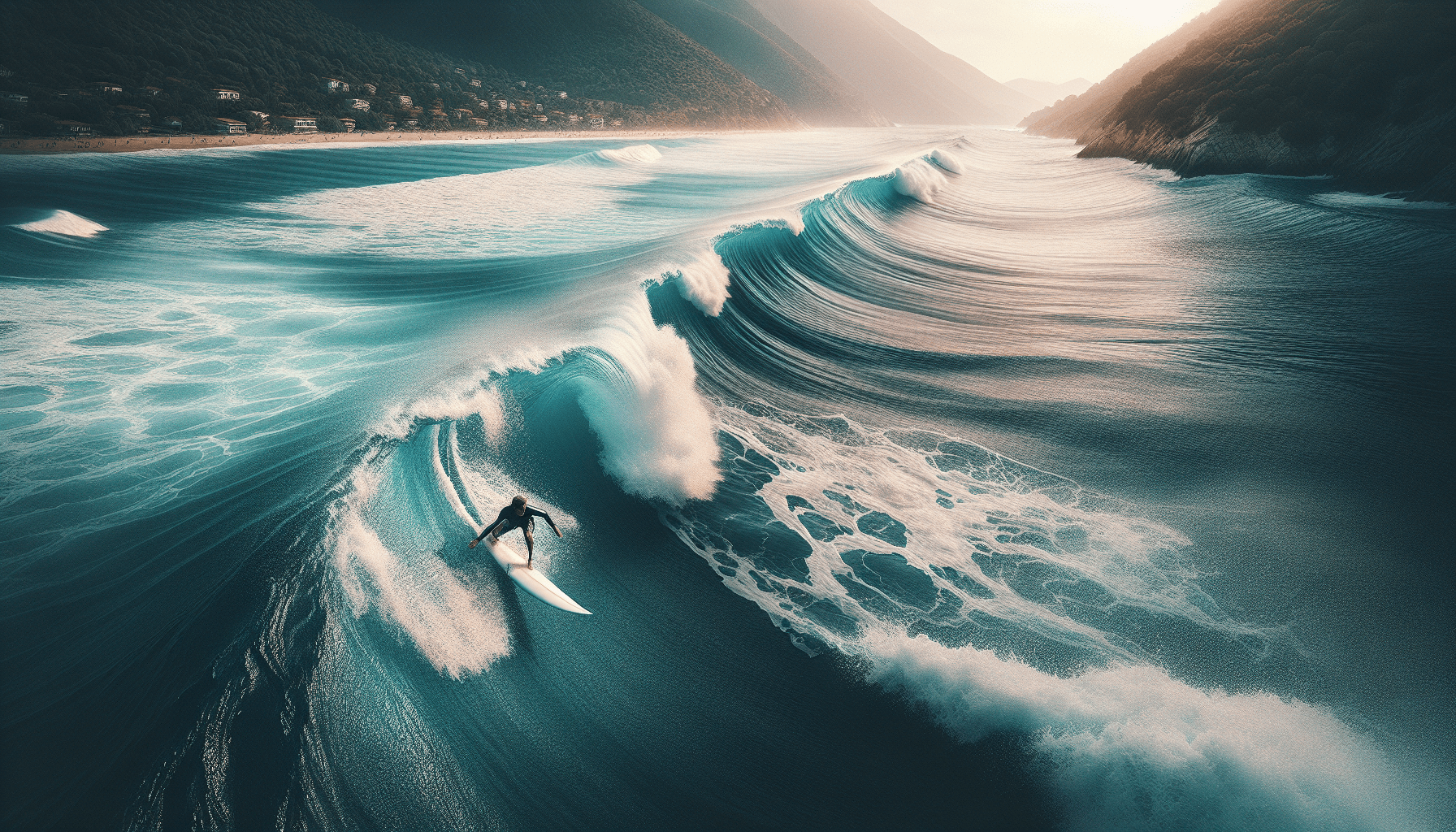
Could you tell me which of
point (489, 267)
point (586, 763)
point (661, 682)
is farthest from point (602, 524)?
point (489, 267)

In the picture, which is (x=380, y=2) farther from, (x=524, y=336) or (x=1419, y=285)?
(x=1419, y=285)

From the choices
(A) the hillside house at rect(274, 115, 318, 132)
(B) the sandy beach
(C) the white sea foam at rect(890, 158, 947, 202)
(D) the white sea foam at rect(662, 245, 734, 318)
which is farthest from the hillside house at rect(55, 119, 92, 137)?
(C) the white sea foam at rect(890, 158, 947, 202)

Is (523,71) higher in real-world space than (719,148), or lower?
higher

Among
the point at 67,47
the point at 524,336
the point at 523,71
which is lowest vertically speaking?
the point at 524,336

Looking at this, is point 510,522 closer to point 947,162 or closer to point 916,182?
point 916,182

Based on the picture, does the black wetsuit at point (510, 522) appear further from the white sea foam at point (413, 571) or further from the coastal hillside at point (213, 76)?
the coastal hillside at point (213, 76)

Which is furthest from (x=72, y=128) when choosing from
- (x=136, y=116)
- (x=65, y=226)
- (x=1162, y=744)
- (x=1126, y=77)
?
(x=1126, y=77)
